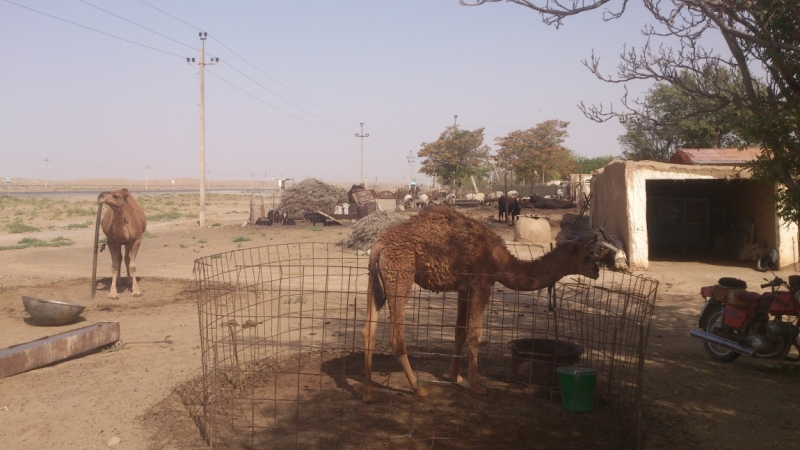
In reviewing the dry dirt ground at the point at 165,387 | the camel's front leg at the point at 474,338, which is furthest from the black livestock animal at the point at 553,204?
the camel's front leg at the point at 474,338

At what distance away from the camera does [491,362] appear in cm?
759

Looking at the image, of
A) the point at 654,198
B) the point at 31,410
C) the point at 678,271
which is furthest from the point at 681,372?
the point at 654,198

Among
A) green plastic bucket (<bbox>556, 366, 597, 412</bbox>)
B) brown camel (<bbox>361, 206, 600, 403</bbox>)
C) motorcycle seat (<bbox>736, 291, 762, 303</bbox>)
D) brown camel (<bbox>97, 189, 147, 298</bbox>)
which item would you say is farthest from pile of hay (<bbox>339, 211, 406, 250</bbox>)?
green plastic bucket (<bbox>556, 366, 597, 412</bbox>)

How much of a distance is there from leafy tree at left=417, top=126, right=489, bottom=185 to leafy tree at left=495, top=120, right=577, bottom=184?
3044 mm

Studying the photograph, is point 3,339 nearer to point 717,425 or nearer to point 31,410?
point 31,410

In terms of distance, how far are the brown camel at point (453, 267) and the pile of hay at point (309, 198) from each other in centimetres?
2445

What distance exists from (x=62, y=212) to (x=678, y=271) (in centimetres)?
4106

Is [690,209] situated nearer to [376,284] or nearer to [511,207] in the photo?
[511,207]

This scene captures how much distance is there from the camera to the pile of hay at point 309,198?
31.0 meters

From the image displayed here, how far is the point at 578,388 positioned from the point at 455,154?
46218mm

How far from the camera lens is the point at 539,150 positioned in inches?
1874

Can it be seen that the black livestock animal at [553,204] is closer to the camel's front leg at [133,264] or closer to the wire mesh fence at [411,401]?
the camel's front leg at [133,264]

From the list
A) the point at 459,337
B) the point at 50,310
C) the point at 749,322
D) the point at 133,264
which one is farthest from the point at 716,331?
the point at 133,264

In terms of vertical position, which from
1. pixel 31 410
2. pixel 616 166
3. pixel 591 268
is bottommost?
pixel 31 410
